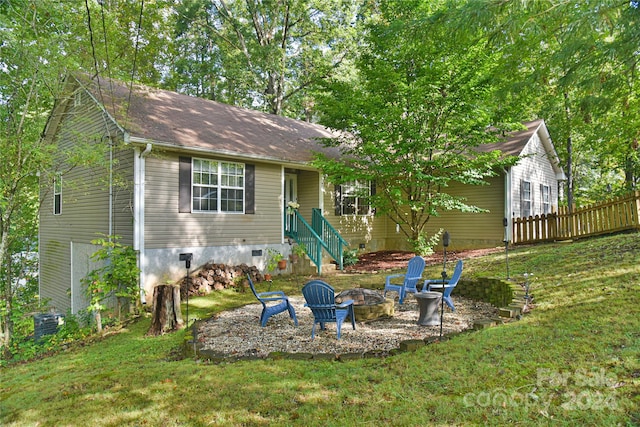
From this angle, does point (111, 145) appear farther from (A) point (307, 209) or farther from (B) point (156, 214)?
(A) point (307, 209)

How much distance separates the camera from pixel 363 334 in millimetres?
5547

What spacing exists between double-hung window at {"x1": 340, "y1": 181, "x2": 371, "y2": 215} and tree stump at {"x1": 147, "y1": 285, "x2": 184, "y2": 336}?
822 cm

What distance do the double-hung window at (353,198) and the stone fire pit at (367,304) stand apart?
7.55 m

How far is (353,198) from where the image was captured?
48.2 feet

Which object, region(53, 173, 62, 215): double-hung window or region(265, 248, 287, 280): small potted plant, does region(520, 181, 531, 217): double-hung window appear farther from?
region(53, 173, 62, 215): double-hung window

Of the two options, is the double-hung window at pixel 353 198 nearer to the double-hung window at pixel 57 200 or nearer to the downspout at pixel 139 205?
the downspout at pixel 139 205

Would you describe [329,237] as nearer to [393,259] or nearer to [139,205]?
[393,259]

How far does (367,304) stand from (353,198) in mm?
8597

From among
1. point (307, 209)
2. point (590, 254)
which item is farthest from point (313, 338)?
point (307, 209)

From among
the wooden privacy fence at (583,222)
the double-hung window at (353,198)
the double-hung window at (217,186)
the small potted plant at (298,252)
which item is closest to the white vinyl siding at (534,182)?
the wooden privacy fence at (583,222)

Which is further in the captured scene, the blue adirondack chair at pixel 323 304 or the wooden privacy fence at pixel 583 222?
the wooden privacy fence at pixel 583 222

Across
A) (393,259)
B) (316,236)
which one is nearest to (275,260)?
(316,236)

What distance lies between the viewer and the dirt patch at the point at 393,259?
12.0 m

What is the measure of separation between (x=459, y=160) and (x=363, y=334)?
8045 millimetres
